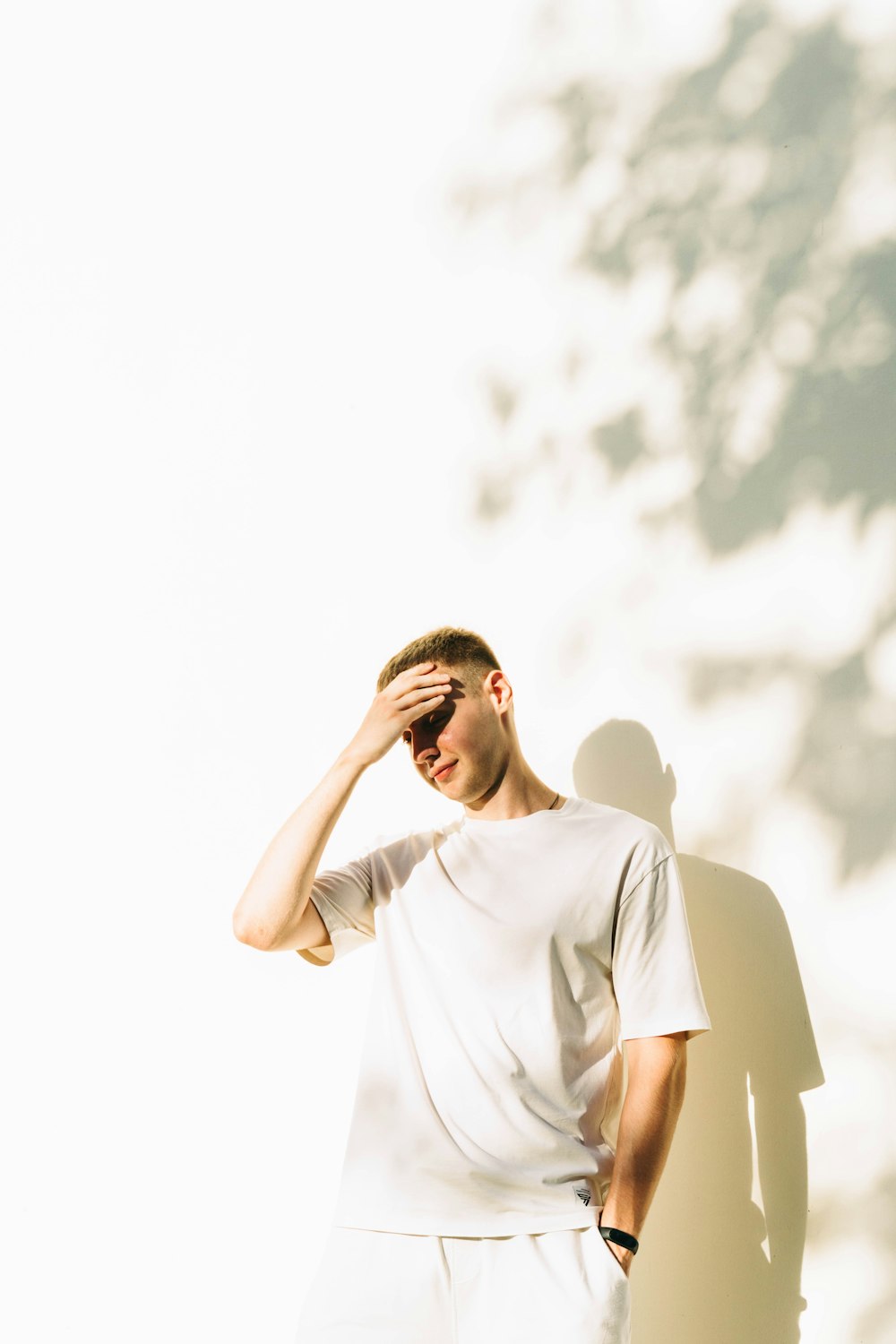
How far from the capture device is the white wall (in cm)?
221

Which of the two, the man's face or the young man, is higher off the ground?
the man's face

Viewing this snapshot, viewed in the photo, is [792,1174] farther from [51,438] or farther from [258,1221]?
[51,438]

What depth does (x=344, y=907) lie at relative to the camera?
2.03 m

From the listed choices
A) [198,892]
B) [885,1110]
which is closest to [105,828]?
[198,892]

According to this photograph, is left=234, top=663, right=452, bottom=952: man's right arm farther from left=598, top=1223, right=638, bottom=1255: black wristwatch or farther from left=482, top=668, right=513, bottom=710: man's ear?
left=598, top=1223, right=638, bottom=1255: black wristwatch

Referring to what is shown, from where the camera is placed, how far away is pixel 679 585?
2.35 metres

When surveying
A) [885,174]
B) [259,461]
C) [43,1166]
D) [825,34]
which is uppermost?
[825,34]

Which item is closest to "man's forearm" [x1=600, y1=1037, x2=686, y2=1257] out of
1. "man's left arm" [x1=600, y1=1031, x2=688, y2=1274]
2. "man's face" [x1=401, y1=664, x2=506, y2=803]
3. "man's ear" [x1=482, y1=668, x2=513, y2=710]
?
"man's left arm" [x1=600, y1=1031, x2=688, y2=1274]

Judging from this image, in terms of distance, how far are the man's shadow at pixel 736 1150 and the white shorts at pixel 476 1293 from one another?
51cm

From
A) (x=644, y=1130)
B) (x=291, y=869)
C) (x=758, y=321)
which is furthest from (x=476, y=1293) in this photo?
(x=758, y=321)

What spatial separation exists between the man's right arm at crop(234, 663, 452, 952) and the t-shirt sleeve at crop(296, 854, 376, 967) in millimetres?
34

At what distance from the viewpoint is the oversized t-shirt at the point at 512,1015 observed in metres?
1.75

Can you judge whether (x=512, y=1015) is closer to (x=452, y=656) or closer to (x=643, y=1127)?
(x=643, y=1127)

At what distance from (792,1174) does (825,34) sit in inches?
86.2
